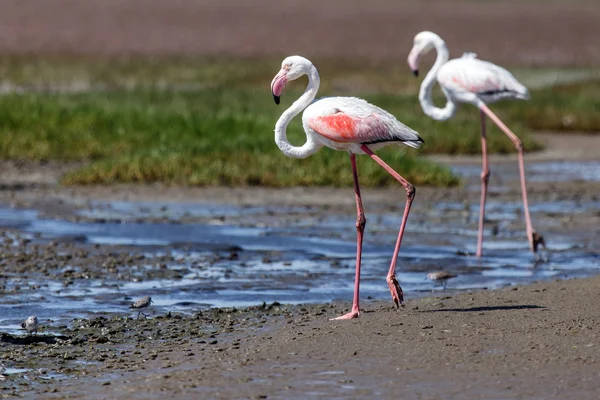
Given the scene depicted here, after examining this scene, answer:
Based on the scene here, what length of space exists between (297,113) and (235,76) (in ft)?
84.3

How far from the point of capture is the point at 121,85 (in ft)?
102

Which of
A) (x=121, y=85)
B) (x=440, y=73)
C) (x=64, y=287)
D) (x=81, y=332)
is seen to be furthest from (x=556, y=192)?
(x=121, y=85)

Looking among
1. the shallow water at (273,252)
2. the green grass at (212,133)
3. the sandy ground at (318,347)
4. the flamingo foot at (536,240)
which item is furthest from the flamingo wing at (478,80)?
the green grass at (212,133)

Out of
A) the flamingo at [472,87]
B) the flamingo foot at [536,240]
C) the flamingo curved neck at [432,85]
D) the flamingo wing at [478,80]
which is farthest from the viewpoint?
the flamingo wing at [478,80]

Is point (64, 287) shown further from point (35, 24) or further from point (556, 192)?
point (35, 24)

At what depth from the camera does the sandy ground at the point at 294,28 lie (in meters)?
48.8

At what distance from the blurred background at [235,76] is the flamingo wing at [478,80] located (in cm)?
290

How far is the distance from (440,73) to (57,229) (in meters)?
3.99

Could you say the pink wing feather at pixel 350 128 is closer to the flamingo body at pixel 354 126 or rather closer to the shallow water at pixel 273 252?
the flamingo body at pixel 354 126

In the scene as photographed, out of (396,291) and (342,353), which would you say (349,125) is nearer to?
(396,291)

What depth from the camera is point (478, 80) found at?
1240 cm

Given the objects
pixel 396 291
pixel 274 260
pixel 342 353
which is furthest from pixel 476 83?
pixel 342 353

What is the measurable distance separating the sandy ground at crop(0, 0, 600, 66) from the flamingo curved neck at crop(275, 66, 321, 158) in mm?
34624

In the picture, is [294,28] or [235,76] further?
[294,28]
